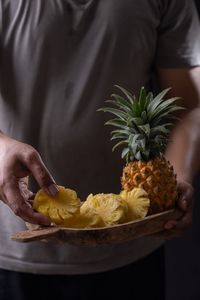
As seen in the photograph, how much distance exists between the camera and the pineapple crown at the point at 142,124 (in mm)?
1392

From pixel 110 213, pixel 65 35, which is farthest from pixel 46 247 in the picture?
pixel 65 35

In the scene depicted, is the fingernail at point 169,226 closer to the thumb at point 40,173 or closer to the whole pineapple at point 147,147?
the whole pineapple at point 147,147

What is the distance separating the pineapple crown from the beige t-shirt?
99 millimetres

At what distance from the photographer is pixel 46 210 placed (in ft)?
4.09

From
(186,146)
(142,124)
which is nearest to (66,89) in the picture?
(142,124)

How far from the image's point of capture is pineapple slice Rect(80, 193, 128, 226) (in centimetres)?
125

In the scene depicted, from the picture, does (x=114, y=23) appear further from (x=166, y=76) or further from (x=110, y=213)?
(x=110, y=213)

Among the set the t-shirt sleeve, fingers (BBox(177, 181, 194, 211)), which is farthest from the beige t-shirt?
fingers (BBox(177, 181, 194, 211))

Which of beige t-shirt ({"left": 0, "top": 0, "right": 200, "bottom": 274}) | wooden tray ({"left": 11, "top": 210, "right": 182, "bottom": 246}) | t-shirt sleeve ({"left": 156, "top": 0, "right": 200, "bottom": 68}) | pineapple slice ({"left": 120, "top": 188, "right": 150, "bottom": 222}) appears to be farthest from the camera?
t-shirt sleeve ({"left": 156, "top": 0, "right": 200, "bottom": 68})

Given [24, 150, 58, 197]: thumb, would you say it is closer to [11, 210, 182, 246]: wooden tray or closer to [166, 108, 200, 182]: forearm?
[11, 210, 182, 246]: wooden tray

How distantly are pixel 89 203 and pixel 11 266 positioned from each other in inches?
12.8

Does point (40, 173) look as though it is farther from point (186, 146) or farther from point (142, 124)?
point (186, 146)

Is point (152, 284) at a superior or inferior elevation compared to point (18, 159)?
inferior

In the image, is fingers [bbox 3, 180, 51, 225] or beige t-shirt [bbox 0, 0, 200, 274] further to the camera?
beige t-shirt [bbox 0, 0, 200, 274]
